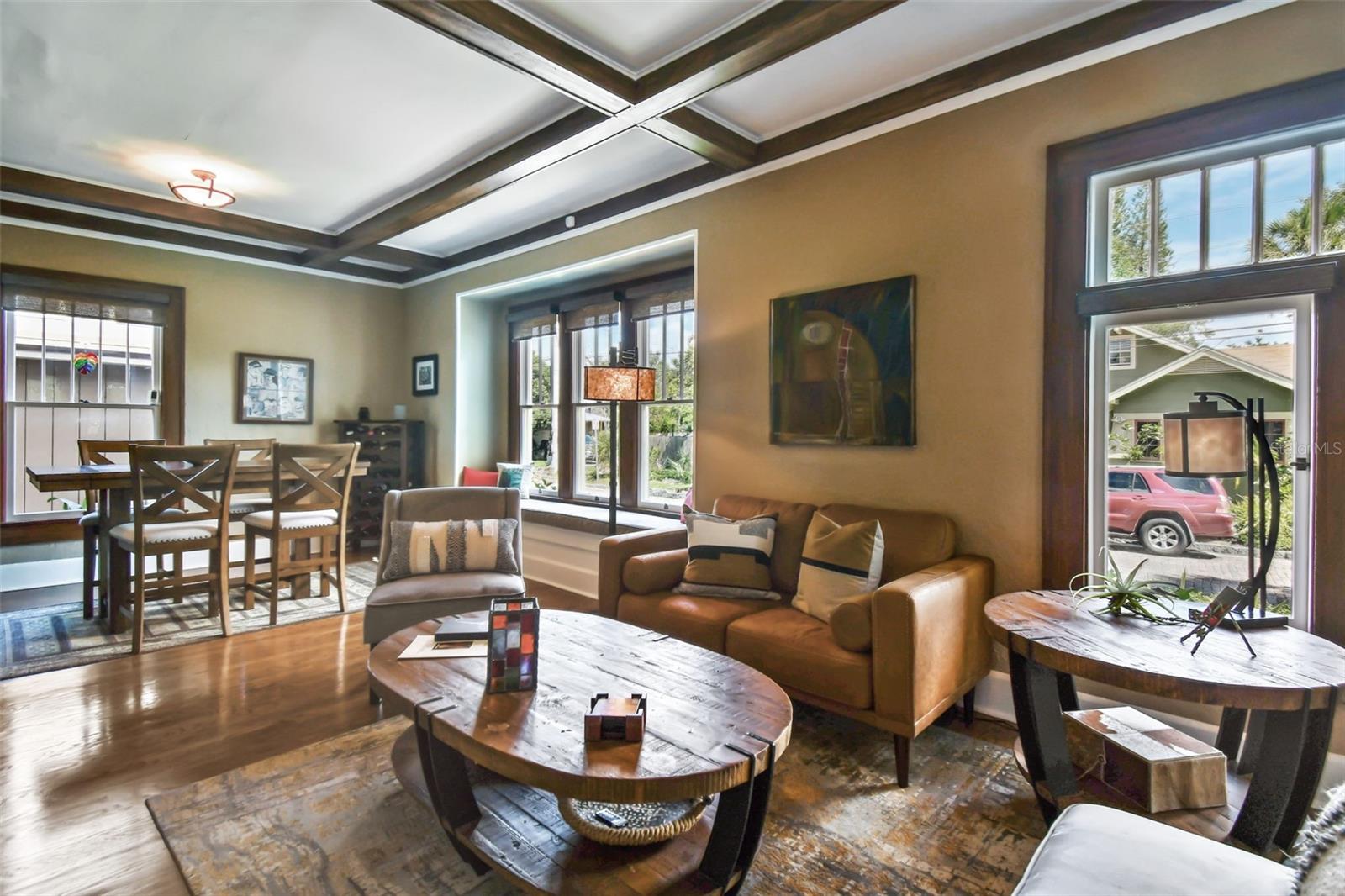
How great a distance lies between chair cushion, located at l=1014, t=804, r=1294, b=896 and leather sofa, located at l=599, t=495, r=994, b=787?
3.12ft

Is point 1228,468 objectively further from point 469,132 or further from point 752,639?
point 469,132

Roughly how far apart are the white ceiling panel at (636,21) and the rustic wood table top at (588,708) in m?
2.38

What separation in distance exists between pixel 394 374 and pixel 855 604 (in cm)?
574

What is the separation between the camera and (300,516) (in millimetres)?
4078

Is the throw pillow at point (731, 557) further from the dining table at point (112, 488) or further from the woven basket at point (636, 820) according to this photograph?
the dining table at point (112, 488)

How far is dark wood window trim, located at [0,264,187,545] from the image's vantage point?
14.8 ft

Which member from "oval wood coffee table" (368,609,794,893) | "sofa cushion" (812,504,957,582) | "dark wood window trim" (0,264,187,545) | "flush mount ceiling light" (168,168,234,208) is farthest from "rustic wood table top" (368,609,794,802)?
"dark wood window trim" (0,264,187,545)

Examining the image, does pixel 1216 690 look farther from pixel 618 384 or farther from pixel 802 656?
pixel 618 384

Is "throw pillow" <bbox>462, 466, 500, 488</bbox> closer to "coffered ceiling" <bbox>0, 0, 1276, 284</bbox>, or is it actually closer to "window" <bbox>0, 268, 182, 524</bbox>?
"coffered ceiling" <bbox>0, 0, 1276, 284</bbox>

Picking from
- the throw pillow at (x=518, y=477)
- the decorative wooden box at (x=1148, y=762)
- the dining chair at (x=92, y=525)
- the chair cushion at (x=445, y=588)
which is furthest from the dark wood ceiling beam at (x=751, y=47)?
the dining chair at (x=92, y=525)

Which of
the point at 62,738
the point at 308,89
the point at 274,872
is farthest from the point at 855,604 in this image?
the point at 308,89

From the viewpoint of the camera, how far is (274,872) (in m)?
1.69

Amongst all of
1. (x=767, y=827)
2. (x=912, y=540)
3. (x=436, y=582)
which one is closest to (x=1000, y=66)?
(x=912, y=540)

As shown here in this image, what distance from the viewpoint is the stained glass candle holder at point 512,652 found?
1.74m
